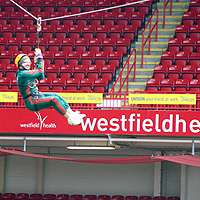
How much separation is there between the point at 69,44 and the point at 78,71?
2257mm

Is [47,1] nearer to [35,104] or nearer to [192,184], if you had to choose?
[192,184]

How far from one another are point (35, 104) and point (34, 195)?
36.0 ft

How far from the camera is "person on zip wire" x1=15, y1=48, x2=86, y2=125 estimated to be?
293 inches

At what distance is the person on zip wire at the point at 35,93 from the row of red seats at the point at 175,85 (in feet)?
26.8

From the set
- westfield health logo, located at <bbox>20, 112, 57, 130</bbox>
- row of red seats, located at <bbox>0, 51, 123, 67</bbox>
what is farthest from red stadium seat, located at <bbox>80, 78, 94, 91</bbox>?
westfield health logo, located at <bbox>20, 112, 57, 130</bbox>

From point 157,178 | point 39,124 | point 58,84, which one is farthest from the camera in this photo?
point 157,178

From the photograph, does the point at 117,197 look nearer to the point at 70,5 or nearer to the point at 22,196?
the point at 22,196

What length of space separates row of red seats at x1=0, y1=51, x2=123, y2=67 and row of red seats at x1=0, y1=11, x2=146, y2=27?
99.1 inches

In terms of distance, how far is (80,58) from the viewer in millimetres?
18219

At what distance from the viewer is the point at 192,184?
16.5m

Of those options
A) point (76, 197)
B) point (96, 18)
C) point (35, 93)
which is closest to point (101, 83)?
point (76, 197)

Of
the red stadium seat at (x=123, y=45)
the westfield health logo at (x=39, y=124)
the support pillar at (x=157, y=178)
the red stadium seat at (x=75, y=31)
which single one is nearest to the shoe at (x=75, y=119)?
the westfield health logo at (x=39, y=124)

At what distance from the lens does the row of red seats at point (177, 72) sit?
635 inches

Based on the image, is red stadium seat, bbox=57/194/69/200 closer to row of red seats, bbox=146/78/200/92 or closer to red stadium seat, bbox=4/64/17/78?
red stadium seat, bbox=4/64/17/78
